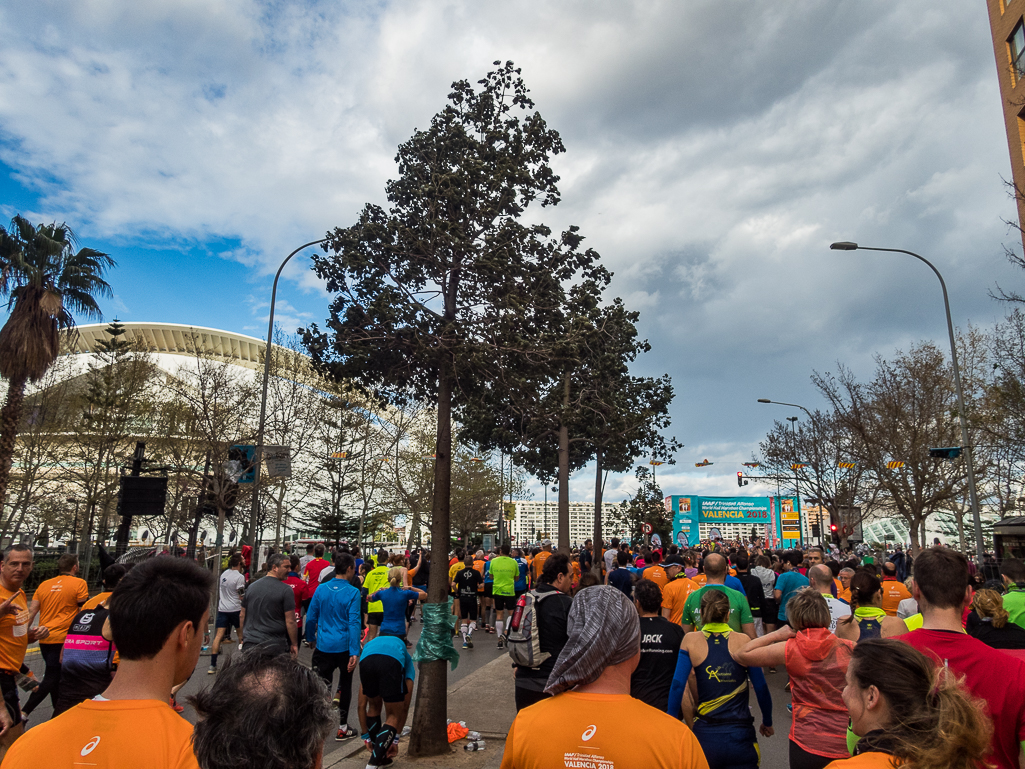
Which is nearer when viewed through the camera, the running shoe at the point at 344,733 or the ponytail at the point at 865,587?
the ponytail at the point at 865,587

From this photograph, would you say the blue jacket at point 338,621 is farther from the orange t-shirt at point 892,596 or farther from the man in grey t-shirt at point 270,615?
the orange t-shirt at point 892,596

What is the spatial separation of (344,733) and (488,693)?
2298 millimetres

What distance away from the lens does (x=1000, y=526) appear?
22859mm

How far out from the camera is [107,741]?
73.6 inches

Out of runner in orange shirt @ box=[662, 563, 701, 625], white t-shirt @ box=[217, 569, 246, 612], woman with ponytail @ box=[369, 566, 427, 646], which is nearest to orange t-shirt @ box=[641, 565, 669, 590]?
runner in orange shirt @ box=[662, 563, 701, 625]

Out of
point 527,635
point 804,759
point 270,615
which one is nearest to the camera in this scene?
point 804,759

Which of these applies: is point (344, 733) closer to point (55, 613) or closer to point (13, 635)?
point (55, 613)

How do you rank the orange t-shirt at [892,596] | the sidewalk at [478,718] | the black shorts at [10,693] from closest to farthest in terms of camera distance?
the black shorts at [10,693] < the sidewalk at [478,718] < the orange t-shirt at [892,596]

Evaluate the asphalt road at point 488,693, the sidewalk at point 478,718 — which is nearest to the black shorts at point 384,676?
the sidewalk at point 478,718

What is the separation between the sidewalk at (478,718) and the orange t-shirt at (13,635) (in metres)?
2.95

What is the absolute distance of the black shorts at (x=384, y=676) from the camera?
6.41m

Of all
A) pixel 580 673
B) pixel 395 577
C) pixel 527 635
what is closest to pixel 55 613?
pixel 395 577

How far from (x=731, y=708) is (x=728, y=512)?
5384cm

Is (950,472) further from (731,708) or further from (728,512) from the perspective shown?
(731,708)
